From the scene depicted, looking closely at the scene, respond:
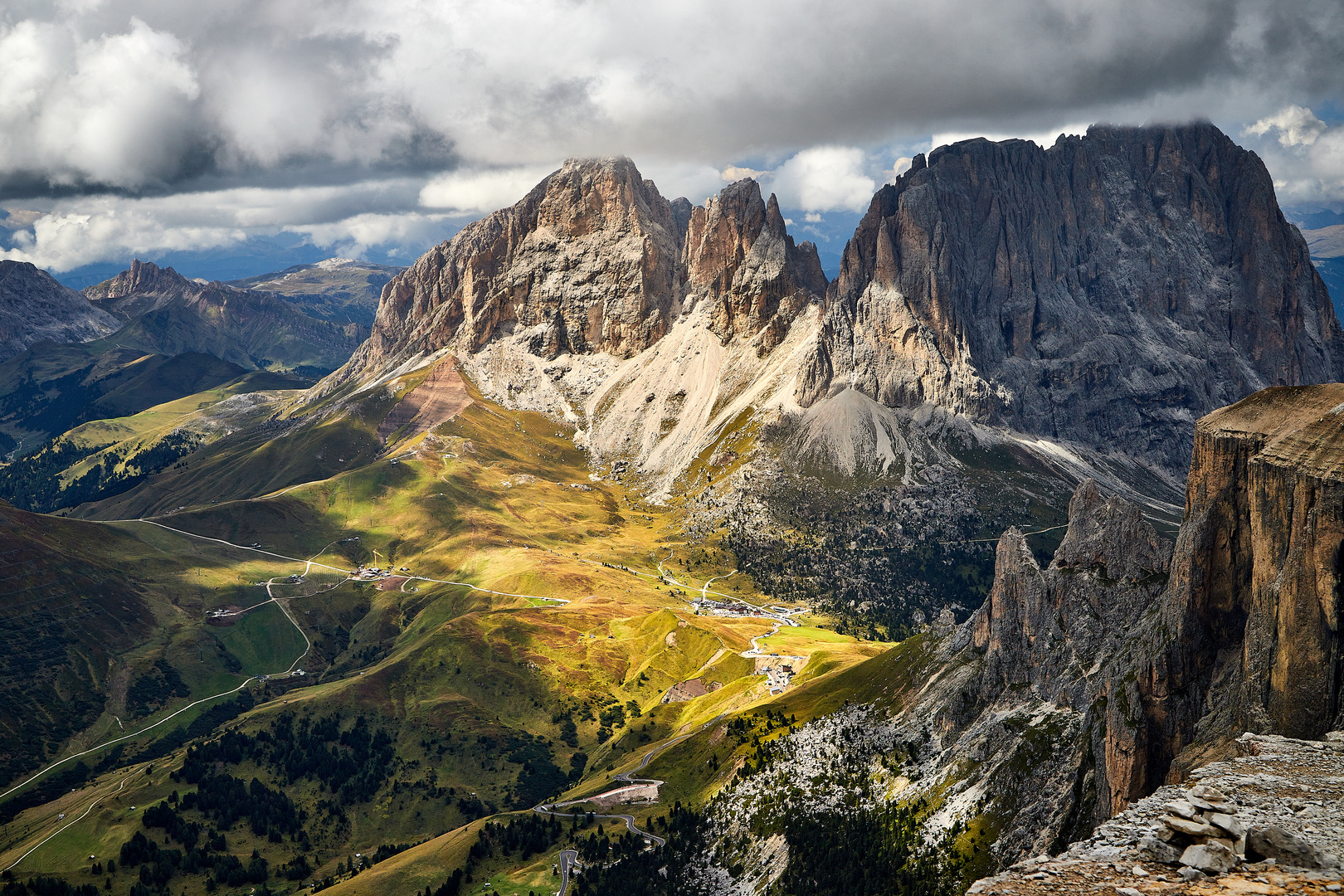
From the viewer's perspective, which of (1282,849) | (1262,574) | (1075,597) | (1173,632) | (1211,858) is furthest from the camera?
(1075,597)

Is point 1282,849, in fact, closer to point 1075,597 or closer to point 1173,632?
point 1173,632

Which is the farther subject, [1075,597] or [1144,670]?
[1075,597]

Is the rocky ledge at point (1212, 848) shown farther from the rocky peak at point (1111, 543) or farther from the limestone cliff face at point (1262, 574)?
the rocky peak at point (1111, 543)

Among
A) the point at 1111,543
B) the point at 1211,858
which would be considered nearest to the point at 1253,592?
the point at 1211,858

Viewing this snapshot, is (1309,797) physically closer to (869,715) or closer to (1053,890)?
(1053,890)

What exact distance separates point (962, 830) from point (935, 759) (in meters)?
20.3

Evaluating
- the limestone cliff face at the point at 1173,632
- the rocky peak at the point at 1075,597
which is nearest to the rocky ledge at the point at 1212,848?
the limestone cliff face at the point at 1173,632

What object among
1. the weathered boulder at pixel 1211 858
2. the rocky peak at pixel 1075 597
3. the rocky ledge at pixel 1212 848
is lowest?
the rocky peak at pixel 1075 597

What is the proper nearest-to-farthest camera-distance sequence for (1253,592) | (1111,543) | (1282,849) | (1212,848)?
1. (1282,849)
2. (1212,848)
3. (1253,592)
4. (1111,543)

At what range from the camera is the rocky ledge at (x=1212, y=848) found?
3569cm

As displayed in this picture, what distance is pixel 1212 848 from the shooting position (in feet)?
122

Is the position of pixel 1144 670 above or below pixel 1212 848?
below

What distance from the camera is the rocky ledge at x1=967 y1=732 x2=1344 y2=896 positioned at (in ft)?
117

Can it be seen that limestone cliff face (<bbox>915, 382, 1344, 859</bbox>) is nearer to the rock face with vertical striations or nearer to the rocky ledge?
the rock face with vertical striations
